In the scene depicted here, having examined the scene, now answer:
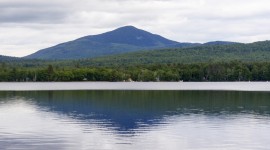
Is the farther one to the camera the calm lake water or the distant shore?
the distant shore

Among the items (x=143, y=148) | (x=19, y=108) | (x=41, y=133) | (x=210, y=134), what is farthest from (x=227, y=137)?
(x=19, y=108)

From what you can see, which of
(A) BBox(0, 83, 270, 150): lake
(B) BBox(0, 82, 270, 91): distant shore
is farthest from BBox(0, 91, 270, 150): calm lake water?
(B) BBox(0, 82, 270, 91): distant shore

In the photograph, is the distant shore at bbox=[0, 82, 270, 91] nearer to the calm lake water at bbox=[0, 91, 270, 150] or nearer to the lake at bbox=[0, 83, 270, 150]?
the lake at bbox=[0, 83, 270, 150]

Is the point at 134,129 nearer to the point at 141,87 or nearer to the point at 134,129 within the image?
the point at 134,129

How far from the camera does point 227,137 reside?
3909 centimetres

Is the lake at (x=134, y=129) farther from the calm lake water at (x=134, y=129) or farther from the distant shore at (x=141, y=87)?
the distant shore at (x=141, y=87)

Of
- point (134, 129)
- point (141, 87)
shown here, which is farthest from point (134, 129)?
point (141, 87)

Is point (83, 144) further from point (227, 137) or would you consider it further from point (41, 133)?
point (227, 137)

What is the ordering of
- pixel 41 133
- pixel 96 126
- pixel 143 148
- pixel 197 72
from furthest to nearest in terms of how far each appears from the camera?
pixel 197 72
pixel 96 126
pixel 41 133
pixel 143 148

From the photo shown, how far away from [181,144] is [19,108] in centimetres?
3528

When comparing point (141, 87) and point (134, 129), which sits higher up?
point (141, 87)

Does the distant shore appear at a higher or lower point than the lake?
higher

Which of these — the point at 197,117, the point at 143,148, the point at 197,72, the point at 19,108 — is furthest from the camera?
the point at 197,72

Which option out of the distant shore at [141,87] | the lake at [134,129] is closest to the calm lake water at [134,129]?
the lake at [134,129]
